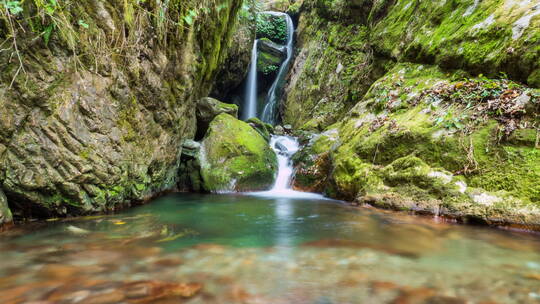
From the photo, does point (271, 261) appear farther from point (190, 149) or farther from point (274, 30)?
point (274, 30)

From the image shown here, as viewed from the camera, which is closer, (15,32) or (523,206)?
(15,32)

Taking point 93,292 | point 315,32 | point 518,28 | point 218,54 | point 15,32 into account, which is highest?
point 315,32

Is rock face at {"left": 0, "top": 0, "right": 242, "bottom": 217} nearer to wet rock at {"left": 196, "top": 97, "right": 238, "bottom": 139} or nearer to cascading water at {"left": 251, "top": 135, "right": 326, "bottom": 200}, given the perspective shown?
wet rock at {"left": 196, "top": 97, "right": 238, "bottom": 139}

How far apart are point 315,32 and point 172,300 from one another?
15.1m

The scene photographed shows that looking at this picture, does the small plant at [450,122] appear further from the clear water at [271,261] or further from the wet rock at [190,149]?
the wet rock at [190,149]

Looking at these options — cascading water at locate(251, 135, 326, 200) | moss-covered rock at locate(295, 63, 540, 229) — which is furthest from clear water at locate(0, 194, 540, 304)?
cascading water at locate(251, 135, 326, 200)

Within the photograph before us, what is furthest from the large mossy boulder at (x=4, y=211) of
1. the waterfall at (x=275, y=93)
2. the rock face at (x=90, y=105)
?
the waterfall at (x=275, y=93)

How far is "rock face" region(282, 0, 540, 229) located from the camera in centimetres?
388

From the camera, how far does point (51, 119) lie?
142 inches

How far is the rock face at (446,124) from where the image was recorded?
3875mm

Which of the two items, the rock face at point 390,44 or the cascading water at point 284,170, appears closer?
the rock face at point 390,44

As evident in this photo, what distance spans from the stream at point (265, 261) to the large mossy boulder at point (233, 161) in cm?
309

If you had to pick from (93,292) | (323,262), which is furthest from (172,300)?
(323,262)

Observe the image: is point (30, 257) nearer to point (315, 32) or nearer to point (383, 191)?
point (383, 191)
